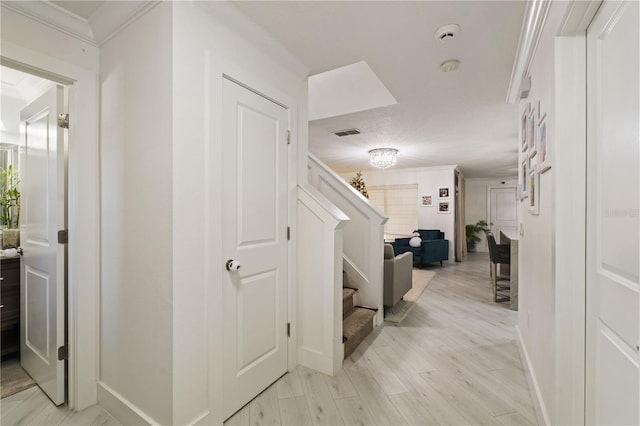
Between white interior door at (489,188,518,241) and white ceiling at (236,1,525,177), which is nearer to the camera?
white ceiling at (236,1,525,177)

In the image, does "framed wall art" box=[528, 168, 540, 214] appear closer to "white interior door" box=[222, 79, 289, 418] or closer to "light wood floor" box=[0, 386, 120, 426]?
"white interior door" box=[222, 79, 289, 418]

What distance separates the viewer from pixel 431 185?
23.9 feet

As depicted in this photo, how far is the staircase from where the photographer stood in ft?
7.98

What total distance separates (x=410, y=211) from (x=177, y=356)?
7069 mm

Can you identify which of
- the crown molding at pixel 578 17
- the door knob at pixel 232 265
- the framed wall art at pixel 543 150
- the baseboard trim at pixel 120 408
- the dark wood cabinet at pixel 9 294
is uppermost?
the crown molding at pixel 578 17

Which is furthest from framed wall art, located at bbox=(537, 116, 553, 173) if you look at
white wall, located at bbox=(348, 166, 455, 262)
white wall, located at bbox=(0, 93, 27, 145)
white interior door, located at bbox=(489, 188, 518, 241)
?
white interior door, located at bbox=(489, 188, 518, 241)

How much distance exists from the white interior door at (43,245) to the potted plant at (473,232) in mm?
9239

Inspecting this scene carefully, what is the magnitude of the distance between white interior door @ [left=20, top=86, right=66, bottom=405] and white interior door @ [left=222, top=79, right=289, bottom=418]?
3.31 ft

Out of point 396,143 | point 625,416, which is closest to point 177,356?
point 625,416

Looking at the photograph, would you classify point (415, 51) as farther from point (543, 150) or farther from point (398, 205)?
point (398, 205)

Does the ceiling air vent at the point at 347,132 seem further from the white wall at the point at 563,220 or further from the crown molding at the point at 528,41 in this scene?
the white wall at the point at 563,220

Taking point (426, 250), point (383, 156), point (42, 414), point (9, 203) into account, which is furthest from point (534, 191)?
point (426, 250)

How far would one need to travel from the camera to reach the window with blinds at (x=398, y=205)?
766cm

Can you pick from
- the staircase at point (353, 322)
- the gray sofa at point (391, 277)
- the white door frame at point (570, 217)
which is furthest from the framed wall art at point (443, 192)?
the white door frame at point (570, 217)
